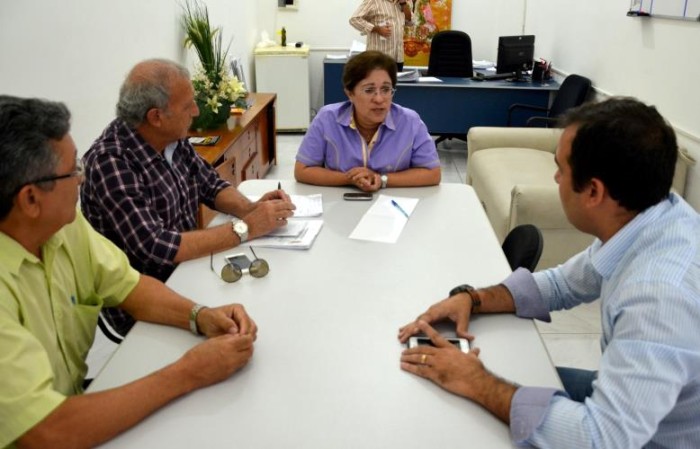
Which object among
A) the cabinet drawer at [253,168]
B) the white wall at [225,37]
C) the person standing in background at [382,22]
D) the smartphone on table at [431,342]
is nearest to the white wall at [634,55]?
the white wall at [225,37]

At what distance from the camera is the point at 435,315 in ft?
4.80

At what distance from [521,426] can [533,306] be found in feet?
1.65

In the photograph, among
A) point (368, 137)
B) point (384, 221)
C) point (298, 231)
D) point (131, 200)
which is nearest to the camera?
point (131, 200)

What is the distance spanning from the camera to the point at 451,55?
234 inches

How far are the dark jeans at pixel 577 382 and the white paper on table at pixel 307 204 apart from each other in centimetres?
102

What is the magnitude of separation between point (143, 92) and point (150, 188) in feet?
1.02

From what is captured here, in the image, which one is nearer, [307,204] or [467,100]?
[307,204]

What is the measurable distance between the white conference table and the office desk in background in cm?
374

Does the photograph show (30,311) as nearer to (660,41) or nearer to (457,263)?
(457,263)

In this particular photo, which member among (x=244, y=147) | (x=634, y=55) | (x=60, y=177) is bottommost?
(x=244, y=147)

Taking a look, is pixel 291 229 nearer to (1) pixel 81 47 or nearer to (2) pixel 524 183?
(1) pixel 81 47

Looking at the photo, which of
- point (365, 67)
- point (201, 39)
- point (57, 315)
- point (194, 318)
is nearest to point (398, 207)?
point (365, 67)

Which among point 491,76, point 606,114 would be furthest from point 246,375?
point 491,76

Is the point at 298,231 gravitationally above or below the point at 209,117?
below
